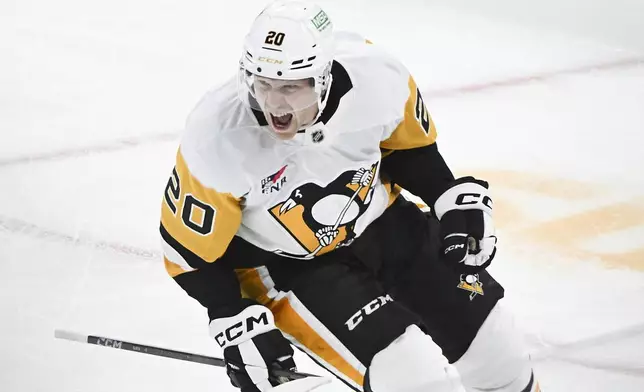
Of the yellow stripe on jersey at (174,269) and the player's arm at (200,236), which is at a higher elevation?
the player's arm at (200,236)

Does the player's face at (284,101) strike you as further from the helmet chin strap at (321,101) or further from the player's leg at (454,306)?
the player's leg at (454,306)

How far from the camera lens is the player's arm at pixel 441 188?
2.42m

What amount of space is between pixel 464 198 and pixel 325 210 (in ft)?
1.07

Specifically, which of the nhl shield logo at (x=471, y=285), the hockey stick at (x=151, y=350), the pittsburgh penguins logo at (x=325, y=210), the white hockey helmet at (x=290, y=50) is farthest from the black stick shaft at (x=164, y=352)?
the white hockey helmet at (x=290, y=50)

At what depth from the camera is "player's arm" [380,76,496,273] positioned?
2.42 metres

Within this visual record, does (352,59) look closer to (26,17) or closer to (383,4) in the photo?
(383,4)

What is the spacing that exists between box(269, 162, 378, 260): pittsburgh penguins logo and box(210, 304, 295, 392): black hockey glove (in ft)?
0.62

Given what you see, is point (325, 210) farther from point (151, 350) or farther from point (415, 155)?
point (151, 350)

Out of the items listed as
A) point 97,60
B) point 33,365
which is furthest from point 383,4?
point 33,365

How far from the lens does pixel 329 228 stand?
7.87 ft

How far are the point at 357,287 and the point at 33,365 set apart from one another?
3.86 feet

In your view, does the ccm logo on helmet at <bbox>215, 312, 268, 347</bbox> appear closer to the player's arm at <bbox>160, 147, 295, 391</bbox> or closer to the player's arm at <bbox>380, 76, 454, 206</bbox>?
the player's arm at <bbox>160, 147, 295, 391</bbox>

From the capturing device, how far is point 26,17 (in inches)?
213

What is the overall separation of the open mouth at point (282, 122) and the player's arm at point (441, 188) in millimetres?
319
